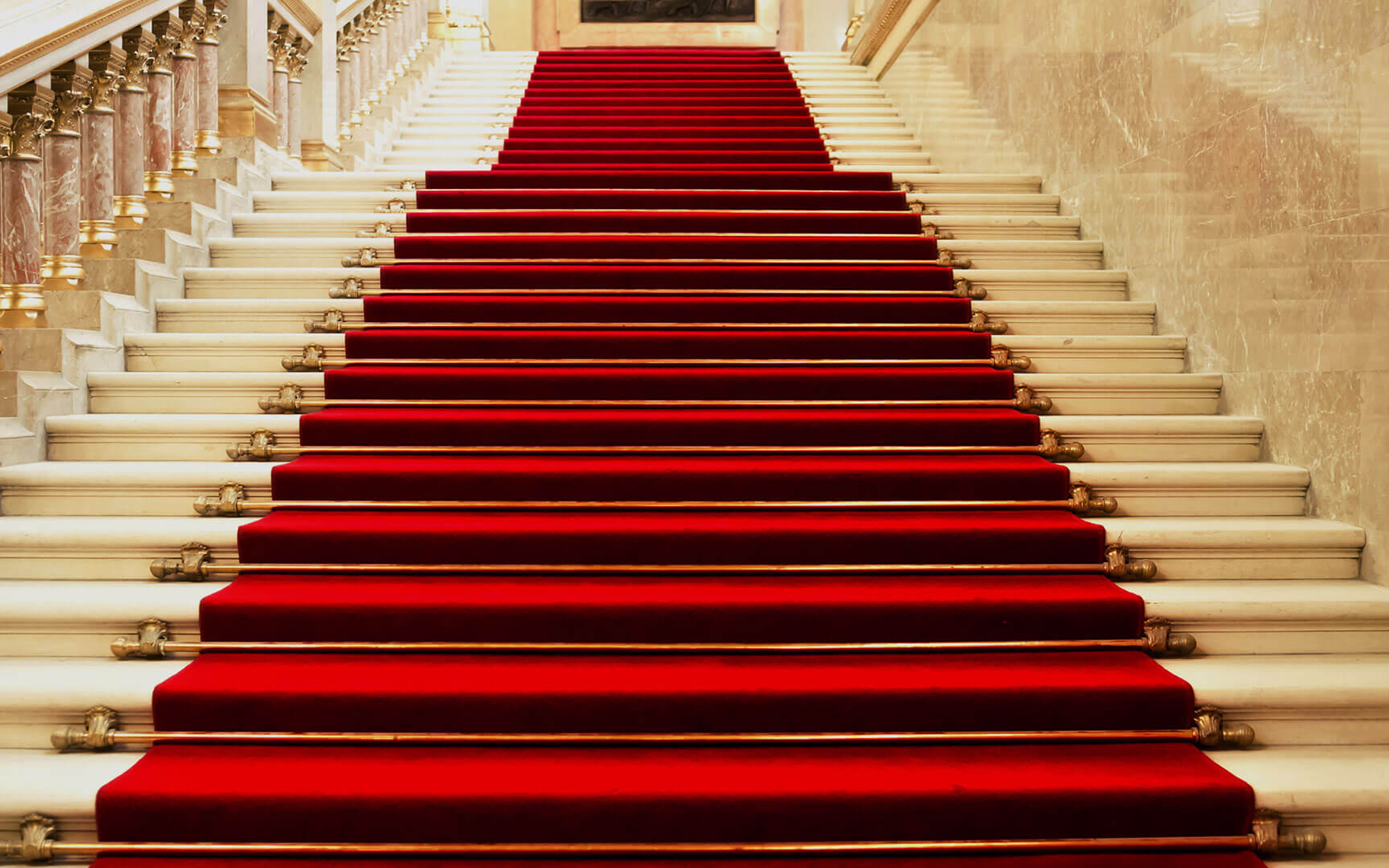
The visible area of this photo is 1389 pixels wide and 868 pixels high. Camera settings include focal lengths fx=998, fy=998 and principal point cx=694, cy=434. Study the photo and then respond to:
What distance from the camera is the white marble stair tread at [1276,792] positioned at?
183 centimetres

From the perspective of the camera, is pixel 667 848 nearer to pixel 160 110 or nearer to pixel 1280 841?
pixel 1280 841

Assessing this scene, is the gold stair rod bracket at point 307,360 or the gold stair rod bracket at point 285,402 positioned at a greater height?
the gold stair rod bracket at point 307,360

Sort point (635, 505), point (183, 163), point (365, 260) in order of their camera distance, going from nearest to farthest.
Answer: point (635, 505) < point (365, 260) < point (183, 163)

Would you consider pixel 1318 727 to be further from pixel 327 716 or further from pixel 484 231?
pixel 484 231

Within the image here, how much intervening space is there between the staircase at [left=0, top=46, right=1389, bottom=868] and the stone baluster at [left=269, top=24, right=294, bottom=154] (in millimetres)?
804

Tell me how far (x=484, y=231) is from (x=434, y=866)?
266cm

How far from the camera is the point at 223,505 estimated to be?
2.56m

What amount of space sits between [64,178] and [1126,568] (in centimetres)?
316

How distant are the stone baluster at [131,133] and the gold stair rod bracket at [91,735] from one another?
2.07 m

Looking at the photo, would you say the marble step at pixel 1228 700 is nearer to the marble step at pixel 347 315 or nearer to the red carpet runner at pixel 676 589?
the red carpet runner at pixel 676 589

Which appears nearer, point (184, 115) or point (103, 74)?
point (103, 74)

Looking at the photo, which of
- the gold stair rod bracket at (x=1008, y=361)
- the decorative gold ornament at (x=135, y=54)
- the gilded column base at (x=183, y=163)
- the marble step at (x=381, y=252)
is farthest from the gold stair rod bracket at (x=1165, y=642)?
the gilded column base at (x=183, y=163)

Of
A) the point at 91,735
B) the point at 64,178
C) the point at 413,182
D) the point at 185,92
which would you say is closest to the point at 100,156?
the point at 64,178

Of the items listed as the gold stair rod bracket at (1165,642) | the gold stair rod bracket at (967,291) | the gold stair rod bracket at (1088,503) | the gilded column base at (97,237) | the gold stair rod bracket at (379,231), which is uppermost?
the gold stair rod bracket at (379,231)
